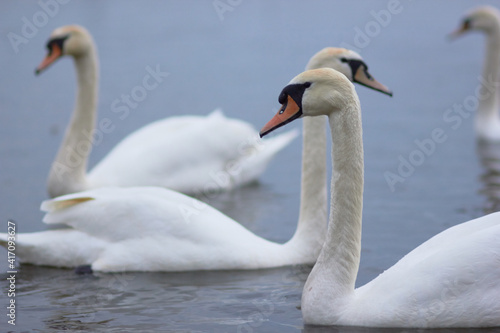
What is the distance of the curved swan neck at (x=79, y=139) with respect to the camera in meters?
9.59

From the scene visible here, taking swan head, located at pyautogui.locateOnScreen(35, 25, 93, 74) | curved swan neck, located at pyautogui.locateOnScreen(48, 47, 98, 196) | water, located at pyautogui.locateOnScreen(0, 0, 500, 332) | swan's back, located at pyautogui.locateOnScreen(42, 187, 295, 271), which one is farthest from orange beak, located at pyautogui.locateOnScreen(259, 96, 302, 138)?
swan head, located at pyautogui.locateOnScreen(35, 25, 93, 74)

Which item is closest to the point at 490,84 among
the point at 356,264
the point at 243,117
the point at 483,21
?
the point at 483,21

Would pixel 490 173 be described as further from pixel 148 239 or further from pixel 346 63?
pixel 148 239

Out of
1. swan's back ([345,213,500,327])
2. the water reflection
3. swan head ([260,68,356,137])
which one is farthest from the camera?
the water reflection

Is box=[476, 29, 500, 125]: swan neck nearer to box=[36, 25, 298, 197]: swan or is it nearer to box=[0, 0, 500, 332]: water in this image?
box=[0, 0, 500, 332]: water

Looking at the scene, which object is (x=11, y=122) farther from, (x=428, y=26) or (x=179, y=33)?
(x=428, y=26)

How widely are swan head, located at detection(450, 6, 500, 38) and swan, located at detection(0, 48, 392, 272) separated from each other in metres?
7.39

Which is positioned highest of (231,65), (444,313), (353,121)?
(231,65)

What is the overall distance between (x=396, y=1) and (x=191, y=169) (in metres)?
16.1

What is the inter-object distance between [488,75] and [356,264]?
344 inches

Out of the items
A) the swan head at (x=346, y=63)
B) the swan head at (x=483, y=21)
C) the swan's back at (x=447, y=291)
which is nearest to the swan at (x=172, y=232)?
the swan head at (x=346, y=63)

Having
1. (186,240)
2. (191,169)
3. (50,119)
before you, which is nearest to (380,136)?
(191,169)

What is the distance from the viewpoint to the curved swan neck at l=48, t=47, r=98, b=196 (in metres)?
9.59

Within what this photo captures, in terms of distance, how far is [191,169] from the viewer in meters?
10.5
